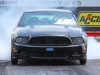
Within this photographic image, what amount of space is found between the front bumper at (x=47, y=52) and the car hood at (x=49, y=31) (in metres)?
0.32

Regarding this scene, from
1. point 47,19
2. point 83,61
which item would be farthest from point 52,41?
point 47,19

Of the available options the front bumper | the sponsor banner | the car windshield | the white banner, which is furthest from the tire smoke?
the front bumper

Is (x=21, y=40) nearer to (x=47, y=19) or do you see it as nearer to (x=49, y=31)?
(x=49, y=31)

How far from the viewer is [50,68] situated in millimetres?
10836

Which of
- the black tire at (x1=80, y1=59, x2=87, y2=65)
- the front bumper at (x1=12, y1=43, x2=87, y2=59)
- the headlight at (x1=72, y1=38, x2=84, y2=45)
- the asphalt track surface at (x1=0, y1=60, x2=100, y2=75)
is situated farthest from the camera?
the black tire at (x1=80, y1=59, x2=87, y2=65)

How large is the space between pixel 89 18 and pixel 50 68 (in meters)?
9.17

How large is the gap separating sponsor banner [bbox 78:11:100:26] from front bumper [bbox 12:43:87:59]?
8272mm

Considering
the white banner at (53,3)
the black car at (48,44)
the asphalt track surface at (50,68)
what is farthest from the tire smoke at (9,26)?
the black car at (48,44)

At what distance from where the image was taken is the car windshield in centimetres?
1259

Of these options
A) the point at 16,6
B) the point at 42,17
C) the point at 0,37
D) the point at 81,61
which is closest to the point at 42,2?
the point at 16,6

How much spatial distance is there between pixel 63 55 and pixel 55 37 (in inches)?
18.4

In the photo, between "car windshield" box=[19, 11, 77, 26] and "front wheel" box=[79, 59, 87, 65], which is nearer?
"front wheel" box=[79, 59, 87, 65]

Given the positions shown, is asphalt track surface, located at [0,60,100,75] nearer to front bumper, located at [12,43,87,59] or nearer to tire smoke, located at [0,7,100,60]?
front bumper, located at [12,43,87,59]

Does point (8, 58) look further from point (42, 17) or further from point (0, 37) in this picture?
point (0, 37)
